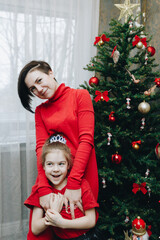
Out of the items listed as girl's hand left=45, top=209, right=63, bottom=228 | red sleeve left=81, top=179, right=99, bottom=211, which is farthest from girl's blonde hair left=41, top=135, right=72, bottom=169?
girl's hand left=45, top=209, right=63, bottom=228

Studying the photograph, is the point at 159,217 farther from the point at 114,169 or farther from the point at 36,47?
the point at 36,47

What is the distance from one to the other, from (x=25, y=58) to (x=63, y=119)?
813mm

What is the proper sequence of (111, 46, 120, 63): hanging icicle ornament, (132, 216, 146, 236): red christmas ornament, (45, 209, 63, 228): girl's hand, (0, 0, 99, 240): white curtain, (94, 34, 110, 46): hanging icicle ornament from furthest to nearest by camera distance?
1. (0, 0, 99, 240): white curtain
2. (94, 34, 110, 46): hanging icicle ornament
3. (111, 46, 120, 63): hanging icicle ornament
4. (132, 216, 146, 236): red christmas ornament
5. (45, 209, 63, 228): girl's hand

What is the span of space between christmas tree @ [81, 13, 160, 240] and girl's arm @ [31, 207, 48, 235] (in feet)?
1.68

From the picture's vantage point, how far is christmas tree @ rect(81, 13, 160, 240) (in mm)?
1600

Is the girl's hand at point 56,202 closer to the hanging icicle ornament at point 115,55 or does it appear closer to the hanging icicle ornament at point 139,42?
the hanging icicle ornament at point 115,55

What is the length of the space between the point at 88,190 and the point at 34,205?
336 mm

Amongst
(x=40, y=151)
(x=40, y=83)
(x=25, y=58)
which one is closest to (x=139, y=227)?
(x=40, y=151)

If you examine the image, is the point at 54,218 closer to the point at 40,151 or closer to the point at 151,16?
the point at 40,151

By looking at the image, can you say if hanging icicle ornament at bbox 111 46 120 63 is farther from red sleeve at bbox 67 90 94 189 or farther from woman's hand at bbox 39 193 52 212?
woman's hand at bbox 39 193 52 212

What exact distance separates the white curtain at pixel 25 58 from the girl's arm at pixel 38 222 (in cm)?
74

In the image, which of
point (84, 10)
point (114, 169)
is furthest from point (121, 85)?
point (84, 10)

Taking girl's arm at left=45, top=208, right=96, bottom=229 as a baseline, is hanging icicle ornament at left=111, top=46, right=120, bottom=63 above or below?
above

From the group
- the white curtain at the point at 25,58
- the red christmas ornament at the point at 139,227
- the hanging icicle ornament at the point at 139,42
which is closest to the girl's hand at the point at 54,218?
the red christmas ornament at the point at 139,227
